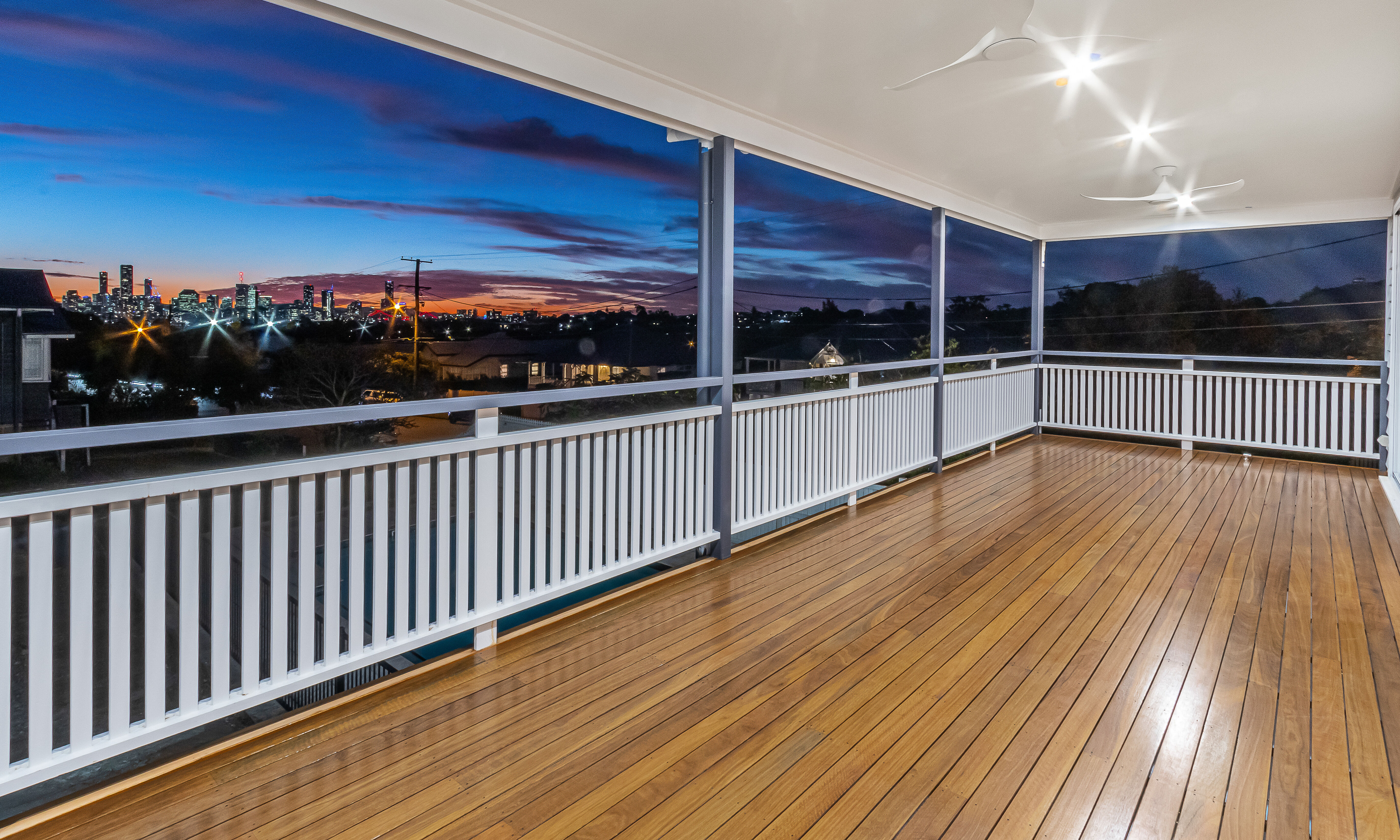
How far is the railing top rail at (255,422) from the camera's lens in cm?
161

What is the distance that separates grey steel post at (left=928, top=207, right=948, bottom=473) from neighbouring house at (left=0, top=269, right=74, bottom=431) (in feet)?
16.3

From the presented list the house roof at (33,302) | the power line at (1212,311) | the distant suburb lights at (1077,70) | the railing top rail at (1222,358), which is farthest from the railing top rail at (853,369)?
the house roof at (33,302)

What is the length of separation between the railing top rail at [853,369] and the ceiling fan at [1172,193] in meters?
1.48

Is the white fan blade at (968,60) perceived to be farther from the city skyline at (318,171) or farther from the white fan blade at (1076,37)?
the city skyline at (318,171)

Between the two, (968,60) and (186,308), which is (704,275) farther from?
(186,308)

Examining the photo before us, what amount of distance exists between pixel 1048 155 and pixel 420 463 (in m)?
4.14

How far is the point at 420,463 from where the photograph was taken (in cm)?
229

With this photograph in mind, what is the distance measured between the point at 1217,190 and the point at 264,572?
235 inches

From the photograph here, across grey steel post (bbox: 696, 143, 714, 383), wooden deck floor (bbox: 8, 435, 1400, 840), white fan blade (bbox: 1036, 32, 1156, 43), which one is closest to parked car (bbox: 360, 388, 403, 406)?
wooden deck floor (bbox: 8, 435, 1400, 840)

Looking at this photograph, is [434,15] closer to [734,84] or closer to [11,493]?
[734,84]

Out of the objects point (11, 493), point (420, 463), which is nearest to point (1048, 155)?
point (420, 463)

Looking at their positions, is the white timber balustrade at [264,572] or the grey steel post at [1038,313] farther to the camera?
the grey steel post at [1038,313]

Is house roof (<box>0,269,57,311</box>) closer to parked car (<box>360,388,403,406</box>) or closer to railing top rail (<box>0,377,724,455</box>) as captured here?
railing top rail (<box>0,377,724,455</box>)

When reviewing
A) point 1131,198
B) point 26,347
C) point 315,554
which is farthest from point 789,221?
point 26,347
